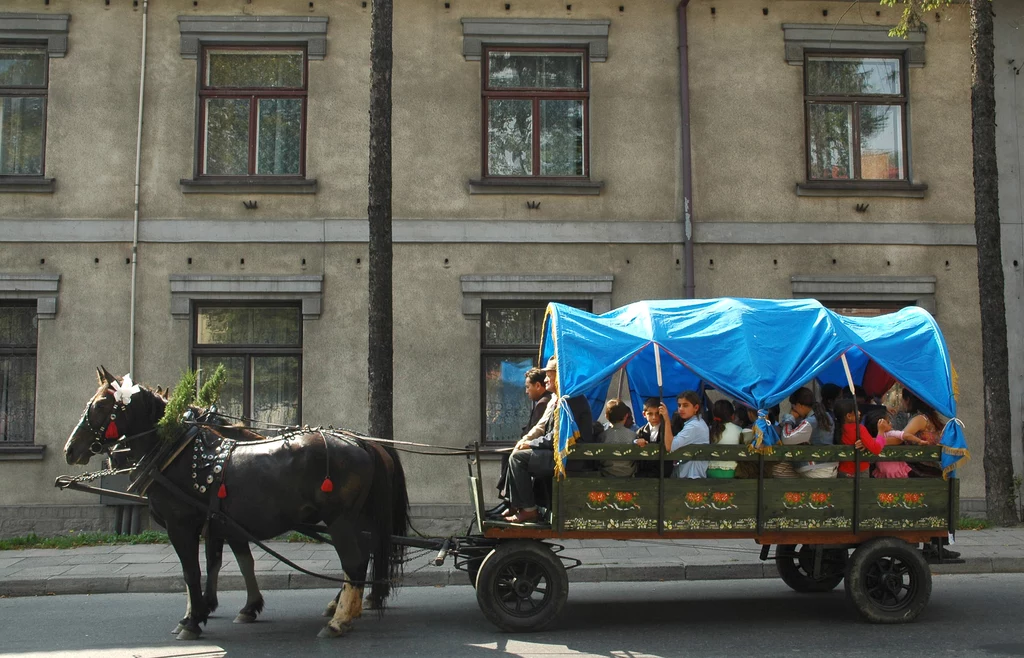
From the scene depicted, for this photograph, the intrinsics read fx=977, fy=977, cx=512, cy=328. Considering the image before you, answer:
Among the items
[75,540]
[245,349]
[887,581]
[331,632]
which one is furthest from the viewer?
[245,349]

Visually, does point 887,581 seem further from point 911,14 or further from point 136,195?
point 136,195

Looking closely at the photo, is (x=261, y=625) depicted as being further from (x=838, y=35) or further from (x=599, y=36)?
(x=838, y=35)

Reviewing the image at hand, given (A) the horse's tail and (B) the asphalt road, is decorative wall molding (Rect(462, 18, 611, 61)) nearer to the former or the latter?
(A) the horse's tail

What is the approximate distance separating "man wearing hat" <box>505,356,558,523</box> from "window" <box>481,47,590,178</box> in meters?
7.33

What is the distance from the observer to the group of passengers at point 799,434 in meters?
7.95

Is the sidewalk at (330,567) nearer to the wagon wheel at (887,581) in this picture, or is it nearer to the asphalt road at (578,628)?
the asphalt road at (578,628)

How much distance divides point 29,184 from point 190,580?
8767mm

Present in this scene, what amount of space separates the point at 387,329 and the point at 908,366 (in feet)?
19.5

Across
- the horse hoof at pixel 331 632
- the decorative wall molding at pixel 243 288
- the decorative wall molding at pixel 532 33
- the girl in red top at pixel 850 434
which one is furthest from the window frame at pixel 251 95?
the girl in red top at pixel 850 434

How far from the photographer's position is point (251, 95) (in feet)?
47.9

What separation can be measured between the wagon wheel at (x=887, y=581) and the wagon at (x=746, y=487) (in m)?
0.01

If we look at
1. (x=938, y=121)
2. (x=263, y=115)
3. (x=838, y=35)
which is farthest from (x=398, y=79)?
(x=938, y=121)

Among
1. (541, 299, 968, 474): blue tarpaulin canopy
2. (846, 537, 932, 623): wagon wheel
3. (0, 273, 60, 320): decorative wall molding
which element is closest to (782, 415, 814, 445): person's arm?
(541, 299, 968, 474): blue tarpaulin canopy

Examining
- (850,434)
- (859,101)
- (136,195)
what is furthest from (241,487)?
(859,101)
